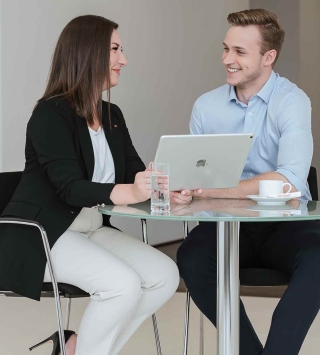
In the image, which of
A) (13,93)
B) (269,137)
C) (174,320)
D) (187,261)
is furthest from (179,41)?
(187,261)

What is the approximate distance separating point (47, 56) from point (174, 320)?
6.28ft

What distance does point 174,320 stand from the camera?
382 cm

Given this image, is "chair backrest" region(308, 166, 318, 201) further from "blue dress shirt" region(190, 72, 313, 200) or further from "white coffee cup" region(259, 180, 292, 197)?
"white coffee cup" region(259, 180, 292, 197)

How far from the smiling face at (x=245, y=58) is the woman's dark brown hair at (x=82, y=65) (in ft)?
1.98

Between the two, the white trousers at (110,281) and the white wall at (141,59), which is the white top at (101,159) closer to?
the white trousers at (110,281)

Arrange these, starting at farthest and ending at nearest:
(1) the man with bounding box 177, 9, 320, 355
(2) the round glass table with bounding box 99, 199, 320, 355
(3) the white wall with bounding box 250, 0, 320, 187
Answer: (3) the white wall with bounding box 250, 0, 320, 187
(1) the man with bounding box 177, 9, 320, 355
(2) the round glass table with bounding box 99, 199, 320, 355

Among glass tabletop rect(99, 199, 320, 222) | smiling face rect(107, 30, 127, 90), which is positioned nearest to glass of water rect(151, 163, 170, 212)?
glass tabletop rect(99, 199, 320, 222)

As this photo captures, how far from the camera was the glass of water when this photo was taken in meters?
2.11

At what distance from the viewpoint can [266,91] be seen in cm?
289

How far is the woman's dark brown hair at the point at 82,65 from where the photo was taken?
2.53m

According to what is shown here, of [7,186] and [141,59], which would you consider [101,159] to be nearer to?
[7,186]

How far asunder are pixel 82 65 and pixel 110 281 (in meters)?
0.80

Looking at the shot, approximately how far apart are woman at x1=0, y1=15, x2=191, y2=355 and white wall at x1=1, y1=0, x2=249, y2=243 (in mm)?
1726

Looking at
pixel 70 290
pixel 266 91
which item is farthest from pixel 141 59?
pixel 70 290
